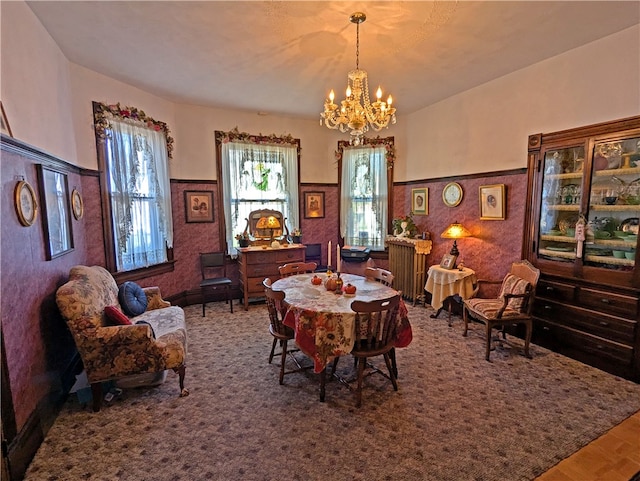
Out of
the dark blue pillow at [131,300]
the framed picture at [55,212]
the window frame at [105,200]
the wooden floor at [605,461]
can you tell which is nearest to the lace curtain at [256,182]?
the window frame at [105,200]

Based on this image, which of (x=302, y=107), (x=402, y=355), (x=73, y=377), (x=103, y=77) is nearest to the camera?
A: (x=73, y=377)

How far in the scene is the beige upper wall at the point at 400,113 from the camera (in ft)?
8.04

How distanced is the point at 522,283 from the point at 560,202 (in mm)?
953

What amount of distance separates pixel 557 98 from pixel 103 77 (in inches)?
199

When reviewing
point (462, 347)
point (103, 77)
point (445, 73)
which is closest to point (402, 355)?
point (462, 347)

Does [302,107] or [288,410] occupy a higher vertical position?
[302,107]

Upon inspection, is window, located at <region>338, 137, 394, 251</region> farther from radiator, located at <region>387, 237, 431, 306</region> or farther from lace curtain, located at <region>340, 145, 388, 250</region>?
radiator, located at <region>387, 237, 431, 306</region>

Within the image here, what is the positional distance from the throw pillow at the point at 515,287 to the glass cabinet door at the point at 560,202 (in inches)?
15.5

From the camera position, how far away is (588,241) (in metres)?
3.11

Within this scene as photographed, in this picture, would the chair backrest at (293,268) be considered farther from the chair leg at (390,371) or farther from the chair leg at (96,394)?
the chair leg at (96,394)

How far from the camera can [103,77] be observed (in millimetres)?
3668

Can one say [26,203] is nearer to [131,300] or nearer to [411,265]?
[131,300]

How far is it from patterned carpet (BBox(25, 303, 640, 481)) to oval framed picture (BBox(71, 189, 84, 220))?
1819 mm

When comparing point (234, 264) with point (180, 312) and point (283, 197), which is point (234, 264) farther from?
point (180, 312)
